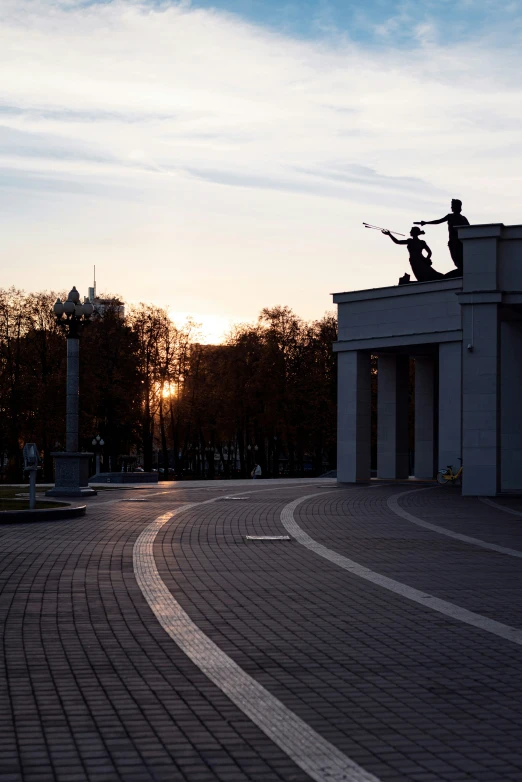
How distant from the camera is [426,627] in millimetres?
9938

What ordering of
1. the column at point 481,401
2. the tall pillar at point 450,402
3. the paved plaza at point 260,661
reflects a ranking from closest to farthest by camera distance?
1. the paved plaza at point 260,661
2. the column at point 481,401
3. the tall pillar at point 450,402

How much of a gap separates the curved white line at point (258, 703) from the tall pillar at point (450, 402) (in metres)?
33.4

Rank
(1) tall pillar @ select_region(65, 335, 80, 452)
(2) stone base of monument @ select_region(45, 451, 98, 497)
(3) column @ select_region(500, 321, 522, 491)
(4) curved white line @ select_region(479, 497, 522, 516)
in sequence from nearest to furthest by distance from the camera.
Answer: (4) curved white line @ select_region(479, 497, 522, 516) < (2) stone base of monument @ select_region(45, 451, 98, 497) < (1) tall pillar @ select_region(65, 335, 80, 452) < (3) column @ select_region(500, 321, 522, 491)

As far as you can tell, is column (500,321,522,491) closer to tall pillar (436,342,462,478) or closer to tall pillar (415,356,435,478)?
tall pillar (436,342,462,478)

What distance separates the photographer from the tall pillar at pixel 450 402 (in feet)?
145

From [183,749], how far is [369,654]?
304 centimetres

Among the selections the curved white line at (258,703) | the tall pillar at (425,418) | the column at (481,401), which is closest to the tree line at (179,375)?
the tall pillar at (425,418)

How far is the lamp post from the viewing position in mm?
34656

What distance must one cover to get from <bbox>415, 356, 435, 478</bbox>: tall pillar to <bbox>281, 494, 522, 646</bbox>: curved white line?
35.6m

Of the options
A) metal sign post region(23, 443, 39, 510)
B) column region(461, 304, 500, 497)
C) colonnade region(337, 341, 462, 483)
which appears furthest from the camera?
colonnade region(337, 341, 462, 483)

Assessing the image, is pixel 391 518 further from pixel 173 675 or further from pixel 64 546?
pixel 173 675

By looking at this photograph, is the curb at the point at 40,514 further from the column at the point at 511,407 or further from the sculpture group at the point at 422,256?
the sculpture group at the point at 422,256

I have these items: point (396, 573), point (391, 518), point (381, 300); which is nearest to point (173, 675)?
point (396, 573)

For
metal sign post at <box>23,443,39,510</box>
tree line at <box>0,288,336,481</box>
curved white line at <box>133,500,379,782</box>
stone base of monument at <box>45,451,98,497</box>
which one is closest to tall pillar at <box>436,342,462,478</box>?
stone base of monument at <box>45,451,98,497</box>
